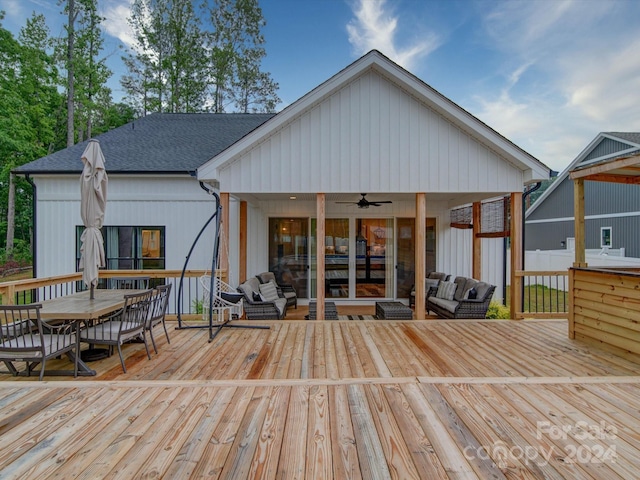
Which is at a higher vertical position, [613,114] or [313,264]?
[613,114]

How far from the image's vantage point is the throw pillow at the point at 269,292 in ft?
21.3

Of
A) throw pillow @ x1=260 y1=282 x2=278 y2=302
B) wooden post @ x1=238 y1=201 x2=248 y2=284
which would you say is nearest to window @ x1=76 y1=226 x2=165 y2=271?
wooden post @ x1=238 y1=201 x2=248 y2=284

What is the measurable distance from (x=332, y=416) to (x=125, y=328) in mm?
2780

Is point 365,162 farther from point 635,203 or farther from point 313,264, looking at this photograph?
point 635,203

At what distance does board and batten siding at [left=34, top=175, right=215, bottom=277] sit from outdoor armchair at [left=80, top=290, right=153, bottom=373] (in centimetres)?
372

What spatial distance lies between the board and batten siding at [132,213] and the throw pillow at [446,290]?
573 cm

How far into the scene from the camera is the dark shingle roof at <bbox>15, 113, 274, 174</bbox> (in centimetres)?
732

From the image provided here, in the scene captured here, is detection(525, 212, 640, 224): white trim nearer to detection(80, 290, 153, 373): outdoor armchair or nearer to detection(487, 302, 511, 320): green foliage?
detection(487, 302, 511, 320): green foliage

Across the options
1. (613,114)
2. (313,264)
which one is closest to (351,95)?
(313,264)

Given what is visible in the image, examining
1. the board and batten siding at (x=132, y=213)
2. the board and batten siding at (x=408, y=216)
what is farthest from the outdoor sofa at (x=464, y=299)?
the board and batten siding at (x=132, y=213)

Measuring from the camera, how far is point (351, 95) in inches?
222

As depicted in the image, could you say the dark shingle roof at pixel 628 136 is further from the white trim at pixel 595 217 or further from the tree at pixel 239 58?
the tree at pixel 239 58

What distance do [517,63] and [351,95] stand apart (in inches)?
412

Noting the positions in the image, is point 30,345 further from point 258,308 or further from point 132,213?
point 132,213
